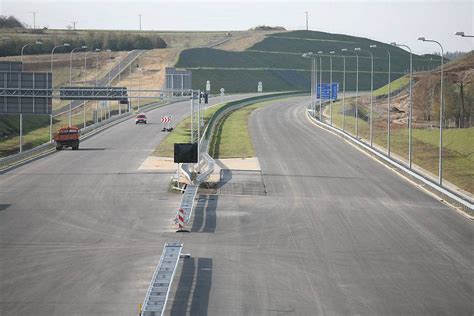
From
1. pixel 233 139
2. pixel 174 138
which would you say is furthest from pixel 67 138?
pixel 233 139

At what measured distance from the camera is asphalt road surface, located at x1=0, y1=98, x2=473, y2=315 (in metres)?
27.8

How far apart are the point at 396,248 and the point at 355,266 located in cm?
414

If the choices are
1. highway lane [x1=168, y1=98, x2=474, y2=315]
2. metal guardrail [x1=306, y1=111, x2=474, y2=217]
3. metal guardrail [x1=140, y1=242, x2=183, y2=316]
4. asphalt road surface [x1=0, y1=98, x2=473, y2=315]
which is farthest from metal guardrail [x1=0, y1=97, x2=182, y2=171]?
metal guardrail [x1=140, y1=242, x2=183, y2=316]


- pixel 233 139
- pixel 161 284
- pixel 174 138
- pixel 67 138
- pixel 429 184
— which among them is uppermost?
pixel 67 138

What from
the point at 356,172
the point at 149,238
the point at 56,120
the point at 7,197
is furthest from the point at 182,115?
the point at 149,238

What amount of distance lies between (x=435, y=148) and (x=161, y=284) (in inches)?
2171

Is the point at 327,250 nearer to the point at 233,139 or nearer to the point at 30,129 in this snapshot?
the point at 233,139

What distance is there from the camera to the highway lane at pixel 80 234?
2795cm

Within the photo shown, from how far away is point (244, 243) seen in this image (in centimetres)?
3756

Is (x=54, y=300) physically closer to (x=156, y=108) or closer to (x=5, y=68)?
(x=5, y=68)

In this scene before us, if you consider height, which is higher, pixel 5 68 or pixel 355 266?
pixel 5 68

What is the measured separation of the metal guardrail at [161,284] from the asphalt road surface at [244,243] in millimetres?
594

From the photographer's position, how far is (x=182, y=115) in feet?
436

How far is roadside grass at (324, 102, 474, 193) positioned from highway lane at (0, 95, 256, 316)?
1960 cm
